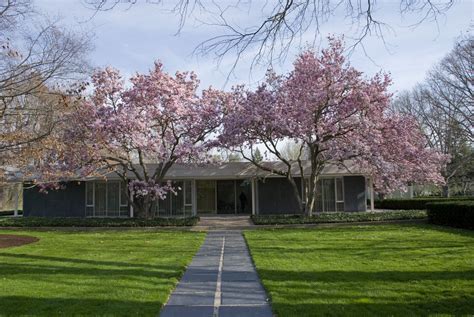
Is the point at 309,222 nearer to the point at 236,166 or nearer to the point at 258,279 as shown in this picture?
the point at 236,166

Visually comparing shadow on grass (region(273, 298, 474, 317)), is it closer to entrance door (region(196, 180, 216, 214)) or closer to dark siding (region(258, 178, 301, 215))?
dark siding (region(258, 178, 301, 215))

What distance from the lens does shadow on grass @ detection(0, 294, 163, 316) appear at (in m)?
5.93

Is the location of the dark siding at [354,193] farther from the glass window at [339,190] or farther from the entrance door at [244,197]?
the entrance door at [244,197]

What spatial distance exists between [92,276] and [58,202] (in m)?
20.7

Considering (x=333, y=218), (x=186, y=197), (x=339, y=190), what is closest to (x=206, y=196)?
(x=186, y=197)

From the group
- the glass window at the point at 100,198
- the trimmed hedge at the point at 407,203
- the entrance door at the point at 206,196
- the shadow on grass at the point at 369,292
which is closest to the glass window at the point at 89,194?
the glass window at the point at 100,198

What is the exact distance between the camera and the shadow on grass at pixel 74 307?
593cm

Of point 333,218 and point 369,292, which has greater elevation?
point 333,218

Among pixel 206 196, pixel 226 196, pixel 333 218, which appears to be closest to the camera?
pixel 333 218

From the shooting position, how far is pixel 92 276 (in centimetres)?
852

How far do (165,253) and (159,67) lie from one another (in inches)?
485

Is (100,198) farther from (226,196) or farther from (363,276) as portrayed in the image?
(363,276)

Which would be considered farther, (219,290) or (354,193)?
(354,193)

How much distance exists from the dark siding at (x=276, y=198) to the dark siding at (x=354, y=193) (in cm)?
307
